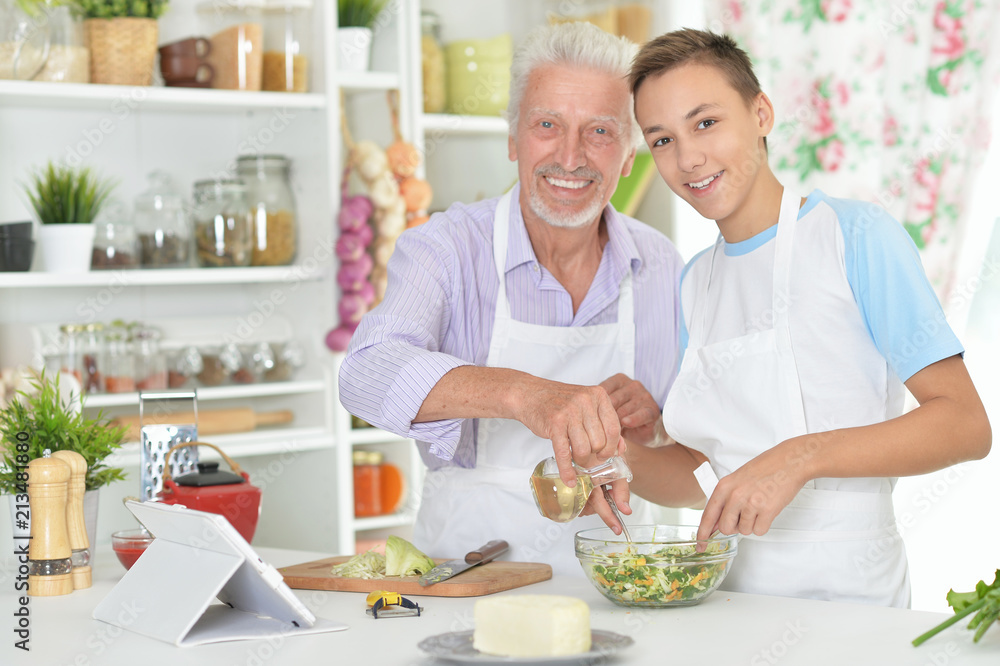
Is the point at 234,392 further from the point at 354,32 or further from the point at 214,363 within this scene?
the point at 354,32

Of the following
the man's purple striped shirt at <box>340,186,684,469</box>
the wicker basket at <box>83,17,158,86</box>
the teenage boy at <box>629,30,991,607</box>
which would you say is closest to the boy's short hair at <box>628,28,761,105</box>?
the teenage boy at <box>629,30,991,607</box>

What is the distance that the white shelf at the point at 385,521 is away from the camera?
272cm

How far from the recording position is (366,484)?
278cm

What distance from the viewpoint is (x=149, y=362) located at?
8.18 feet

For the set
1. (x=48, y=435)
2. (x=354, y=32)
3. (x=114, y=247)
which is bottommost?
(x=48, y=435)

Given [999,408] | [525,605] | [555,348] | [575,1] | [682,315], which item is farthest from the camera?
[575,1]

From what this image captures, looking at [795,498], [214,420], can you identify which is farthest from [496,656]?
[214,420]

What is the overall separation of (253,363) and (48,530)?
1.19m

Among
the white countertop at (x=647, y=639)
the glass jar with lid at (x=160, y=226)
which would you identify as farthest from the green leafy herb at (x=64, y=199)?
the white countertop at (x=647, y=639)

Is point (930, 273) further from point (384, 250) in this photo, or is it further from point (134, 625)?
point (134, 625)

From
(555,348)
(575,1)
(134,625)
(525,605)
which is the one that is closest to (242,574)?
(134,625)

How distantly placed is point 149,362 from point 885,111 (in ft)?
6.02

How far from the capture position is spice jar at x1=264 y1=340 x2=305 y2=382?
2.70 metres

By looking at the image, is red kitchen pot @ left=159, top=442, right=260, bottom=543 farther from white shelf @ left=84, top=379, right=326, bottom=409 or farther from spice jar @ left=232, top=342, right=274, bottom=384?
spice jar @ left=232, top=342, right=274, bottom=384
